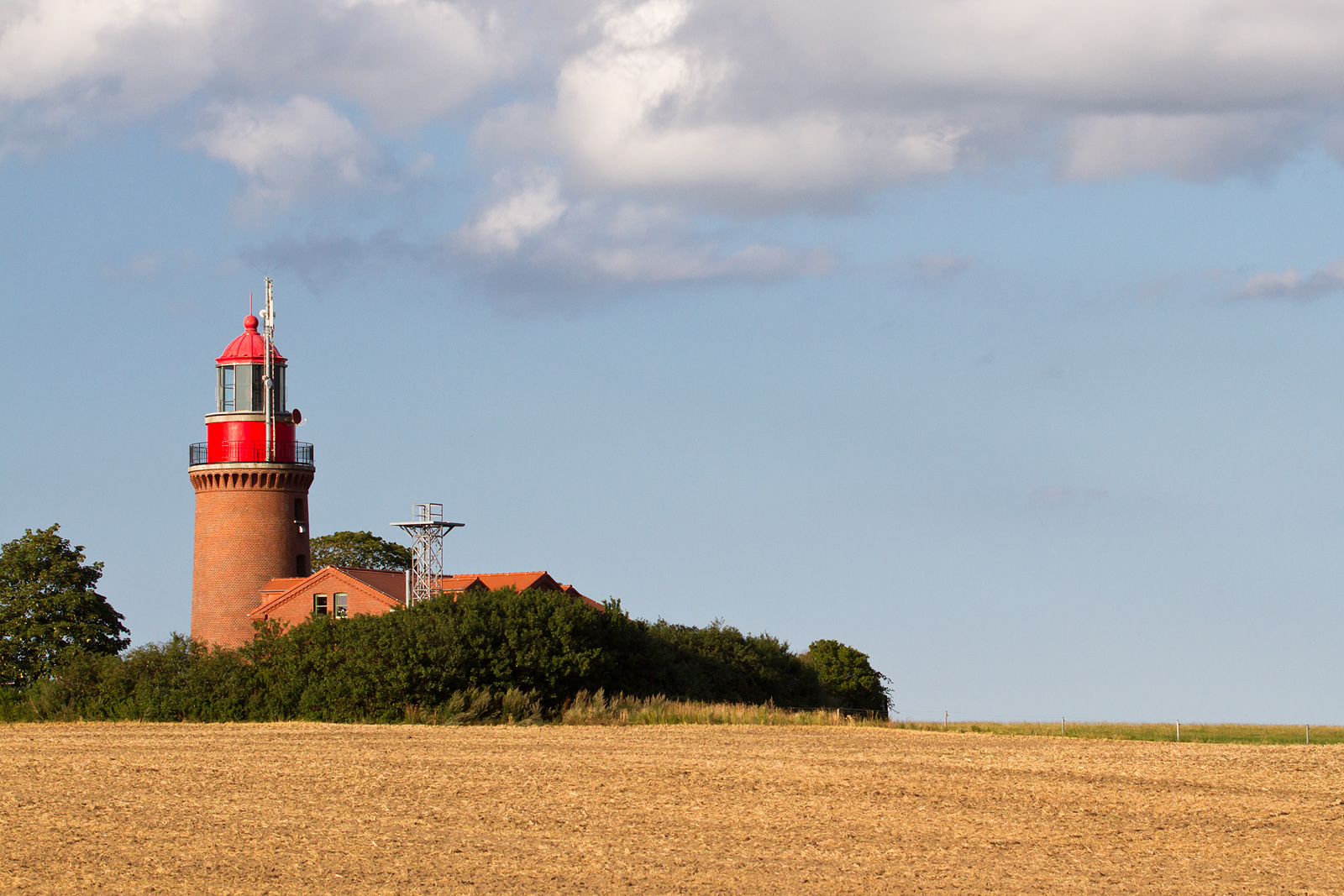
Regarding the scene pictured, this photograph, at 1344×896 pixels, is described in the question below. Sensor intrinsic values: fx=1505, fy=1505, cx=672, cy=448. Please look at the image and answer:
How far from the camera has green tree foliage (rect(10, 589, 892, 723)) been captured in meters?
46.4

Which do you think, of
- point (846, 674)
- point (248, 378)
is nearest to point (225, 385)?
point (248, 378)

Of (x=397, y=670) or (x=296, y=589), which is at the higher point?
(x=296, y=589)

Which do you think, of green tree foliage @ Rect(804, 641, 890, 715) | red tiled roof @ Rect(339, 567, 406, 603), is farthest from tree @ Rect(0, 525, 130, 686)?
green tree foliage @ Rect(804, 641, 890, 715)

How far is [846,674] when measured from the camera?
233ft

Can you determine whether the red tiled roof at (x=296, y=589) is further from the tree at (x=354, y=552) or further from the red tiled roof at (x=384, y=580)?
the tree at (x=354, y=552)

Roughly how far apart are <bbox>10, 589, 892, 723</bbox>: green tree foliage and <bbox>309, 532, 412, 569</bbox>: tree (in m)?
31.2

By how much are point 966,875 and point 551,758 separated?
14689mm

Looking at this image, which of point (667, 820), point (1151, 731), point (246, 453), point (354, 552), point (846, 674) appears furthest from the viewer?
point (354, 552)

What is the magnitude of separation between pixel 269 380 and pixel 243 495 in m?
4.58

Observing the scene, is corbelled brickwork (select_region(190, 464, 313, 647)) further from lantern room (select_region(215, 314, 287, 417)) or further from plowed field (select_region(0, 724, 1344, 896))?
plowed field (select_region(0, 724, 1344, 896))

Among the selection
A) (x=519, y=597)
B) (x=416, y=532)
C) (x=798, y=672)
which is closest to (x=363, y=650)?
(x=519, y=597)

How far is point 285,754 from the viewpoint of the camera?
3133cm

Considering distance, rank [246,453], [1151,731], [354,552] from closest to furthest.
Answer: [1151,731] < [246,453] < [354,552]

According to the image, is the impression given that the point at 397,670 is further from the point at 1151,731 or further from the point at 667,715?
the point at 1151,731
